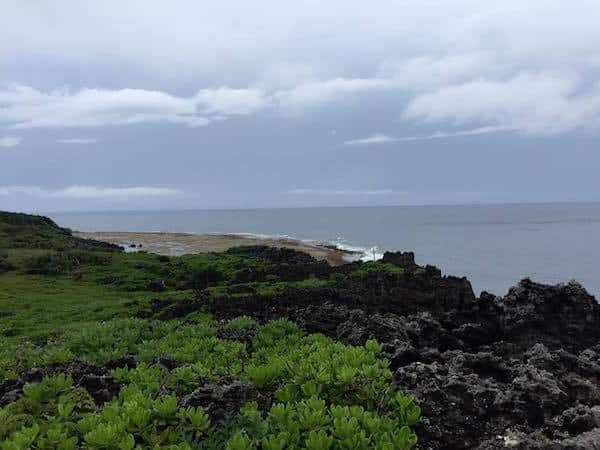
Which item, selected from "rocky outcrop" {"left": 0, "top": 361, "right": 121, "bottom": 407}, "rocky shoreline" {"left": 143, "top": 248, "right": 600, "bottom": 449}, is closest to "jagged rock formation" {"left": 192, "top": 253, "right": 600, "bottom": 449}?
"rocky shoreline" {"left": 143, "top": 248, "right": 600, "bottom": 449}

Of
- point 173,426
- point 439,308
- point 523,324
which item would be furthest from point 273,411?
point 439,308

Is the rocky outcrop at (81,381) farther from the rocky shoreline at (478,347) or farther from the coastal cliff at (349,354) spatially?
the rocky shoreline at (478,347)

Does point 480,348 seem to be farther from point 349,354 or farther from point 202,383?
point 202,383

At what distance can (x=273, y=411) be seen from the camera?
6605 mm

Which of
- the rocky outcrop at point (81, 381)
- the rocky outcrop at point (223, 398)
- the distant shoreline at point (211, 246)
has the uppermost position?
the rocky outcrop at point (223, 398)

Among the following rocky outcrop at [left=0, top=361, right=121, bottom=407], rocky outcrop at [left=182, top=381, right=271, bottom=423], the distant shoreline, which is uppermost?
rocky outcrop at [left=182, top=381, right=271, bottom=423]

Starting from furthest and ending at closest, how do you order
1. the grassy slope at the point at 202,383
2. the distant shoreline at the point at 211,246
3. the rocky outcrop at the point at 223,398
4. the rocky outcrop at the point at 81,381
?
the distant shoreline at the point at 211,246 < the rocky outcrop at the point at 81,381 < the rocky outcrop at the point at 223,398 < the grassy slope at the point at 202,383

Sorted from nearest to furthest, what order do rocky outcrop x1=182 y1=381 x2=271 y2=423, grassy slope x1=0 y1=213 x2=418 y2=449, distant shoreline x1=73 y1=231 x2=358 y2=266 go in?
grassy slope x1=0 y1=213 x2=418 y2=449
rocky outcrop x1=182 y1=381 x2=271 y2=423
distant shoreline x1=73 y1=231 x2=358 y2=266

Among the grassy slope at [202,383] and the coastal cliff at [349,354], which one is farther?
the coastal cliff at [349,354]

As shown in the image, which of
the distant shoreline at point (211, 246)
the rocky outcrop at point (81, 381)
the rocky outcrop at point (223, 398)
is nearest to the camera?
the rocky outcrop at point (223, 398)

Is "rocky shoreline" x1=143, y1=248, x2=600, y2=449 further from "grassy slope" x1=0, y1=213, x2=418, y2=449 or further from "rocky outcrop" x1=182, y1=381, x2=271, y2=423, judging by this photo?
"rocky outcrop" x1=182, y1=381, x2=271, y2=423

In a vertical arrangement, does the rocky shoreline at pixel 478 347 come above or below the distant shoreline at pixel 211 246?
above

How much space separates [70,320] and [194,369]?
1720 centimetres

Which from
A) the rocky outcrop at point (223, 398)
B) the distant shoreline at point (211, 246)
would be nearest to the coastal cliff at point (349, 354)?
the rocky outcrop at point (223, 398)
